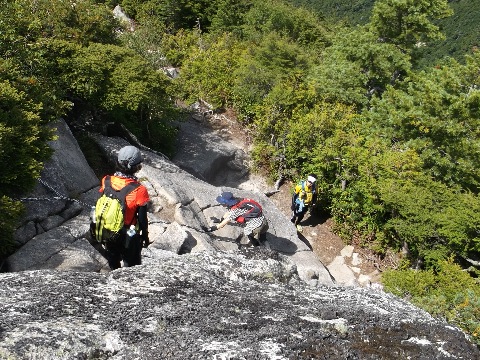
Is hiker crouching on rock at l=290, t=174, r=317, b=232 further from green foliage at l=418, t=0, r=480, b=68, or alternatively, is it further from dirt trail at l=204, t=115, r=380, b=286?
green foliage at l=418, t=0, r=480, b=68

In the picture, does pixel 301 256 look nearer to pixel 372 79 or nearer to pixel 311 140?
pixel 311 140

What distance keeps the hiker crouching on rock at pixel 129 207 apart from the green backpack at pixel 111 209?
44 millimetres

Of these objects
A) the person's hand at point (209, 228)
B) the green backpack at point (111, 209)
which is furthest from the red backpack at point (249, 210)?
the green backpack at point (111, 209)

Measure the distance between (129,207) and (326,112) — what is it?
1317 cm

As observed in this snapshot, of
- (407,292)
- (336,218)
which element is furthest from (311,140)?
(407,292)

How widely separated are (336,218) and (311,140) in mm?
3303

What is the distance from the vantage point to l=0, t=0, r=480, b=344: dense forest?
32.8ft

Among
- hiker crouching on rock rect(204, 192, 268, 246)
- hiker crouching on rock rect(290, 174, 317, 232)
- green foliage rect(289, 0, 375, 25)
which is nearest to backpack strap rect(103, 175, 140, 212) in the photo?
hiker crouching on rock rect(204, 192, 268, 246)

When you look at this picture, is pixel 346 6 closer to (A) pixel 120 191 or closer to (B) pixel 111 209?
(A) pixel 120 191

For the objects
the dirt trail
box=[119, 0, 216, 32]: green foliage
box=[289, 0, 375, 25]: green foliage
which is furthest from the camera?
box=[289, 0, 375, 25]: green foliage

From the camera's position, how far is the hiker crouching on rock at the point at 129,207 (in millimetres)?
5633

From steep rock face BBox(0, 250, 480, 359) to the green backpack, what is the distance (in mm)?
939

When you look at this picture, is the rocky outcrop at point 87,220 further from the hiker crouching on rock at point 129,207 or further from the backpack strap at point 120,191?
the backpack strap at point 120,191

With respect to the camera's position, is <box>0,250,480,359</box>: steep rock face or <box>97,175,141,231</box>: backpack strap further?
<box>97,175,141,231</box>: backpack strap
